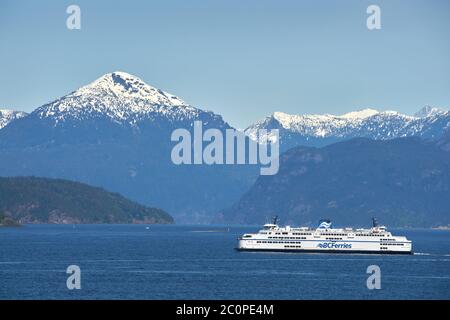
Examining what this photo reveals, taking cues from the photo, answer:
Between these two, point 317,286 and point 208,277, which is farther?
point 208,277

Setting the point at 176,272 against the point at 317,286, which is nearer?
the point at 317,286

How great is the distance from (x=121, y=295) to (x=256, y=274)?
146ft
